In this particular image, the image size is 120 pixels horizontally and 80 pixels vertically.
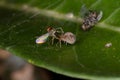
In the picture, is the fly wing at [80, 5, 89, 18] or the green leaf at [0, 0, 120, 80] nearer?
the green leaf at [0, 0, 120, 80]

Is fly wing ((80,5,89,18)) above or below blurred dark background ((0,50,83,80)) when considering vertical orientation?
below

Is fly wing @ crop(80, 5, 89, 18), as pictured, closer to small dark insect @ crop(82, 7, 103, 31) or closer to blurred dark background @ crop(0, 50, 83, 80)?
small dark insect @ crop(82, 7, 103, 31)

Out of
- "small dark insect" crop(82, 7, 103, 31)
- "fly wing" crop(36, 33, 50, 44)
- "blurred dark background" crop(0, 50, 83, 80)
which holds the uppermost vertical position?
"blurred dark background" crop(0, 50, 83, 80)

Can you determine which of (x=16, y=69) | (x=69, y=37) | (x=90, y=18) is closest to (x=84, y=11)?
(x=90, y=18)

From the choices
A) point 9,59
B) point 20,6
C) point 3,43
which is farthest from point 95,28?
point 9,59

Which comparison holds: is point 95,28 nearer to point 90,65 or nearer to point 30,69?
point 90,65

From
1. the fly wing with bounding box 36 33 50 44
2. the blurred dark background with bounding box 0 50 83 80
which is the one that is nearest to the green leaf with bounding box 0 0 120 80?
the fly wing with bounding box 36 33 50 44
